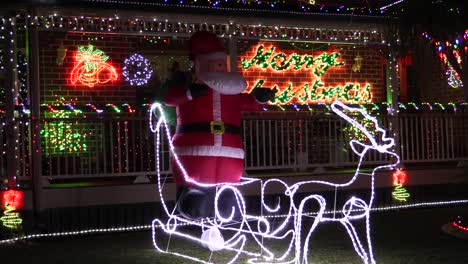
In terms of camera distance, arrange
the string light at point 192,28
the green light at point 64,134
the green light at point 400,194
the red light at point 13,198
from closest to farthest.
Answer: the red light at point 13,198, the green light at point 64,134, the string light at point 192,28, the green light at point 400,194

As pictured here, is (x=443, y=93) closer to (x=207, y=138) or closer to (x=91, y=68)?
(x=91, y=68)

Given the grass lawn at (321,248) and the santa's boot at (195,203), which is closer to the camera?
the santa's boot at (195,203)

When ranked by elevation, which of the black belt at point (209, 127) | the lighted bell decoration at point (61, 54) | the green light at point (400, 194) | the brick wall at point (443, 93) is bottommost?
the green light at point (400, 194)

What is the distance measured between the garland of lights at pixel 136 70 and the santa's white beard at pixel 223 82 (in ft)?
20.0

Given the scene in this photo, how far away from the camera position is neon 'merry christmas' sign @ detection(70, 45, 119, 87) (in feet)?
41.8

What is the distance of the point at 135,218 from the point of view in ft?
32.6

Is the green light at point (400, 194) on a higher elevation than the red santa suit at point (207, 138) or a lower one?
lower

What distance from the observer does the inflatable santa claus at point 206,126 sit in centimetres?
710

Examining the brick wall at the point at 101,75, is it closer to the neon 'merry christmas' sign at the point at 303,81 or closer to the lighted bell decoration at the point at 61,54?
the lighted bell decoration at the point at 61,54

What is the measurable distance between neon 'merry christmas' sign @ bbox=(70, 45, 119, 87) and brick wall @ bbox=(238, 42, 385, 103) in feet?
8.41

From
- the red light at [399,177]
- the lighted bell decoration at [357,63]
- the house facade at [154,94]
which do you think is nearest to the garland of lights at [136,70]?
the house facade at [154,94]

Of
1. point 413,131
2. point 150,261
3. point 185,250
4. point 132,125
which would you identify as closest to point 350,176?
point 413,131

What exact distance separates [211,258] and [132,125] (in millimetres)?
3561

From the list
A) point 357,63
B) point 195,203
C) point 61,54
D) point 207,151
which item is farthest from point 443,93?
point 195,203
